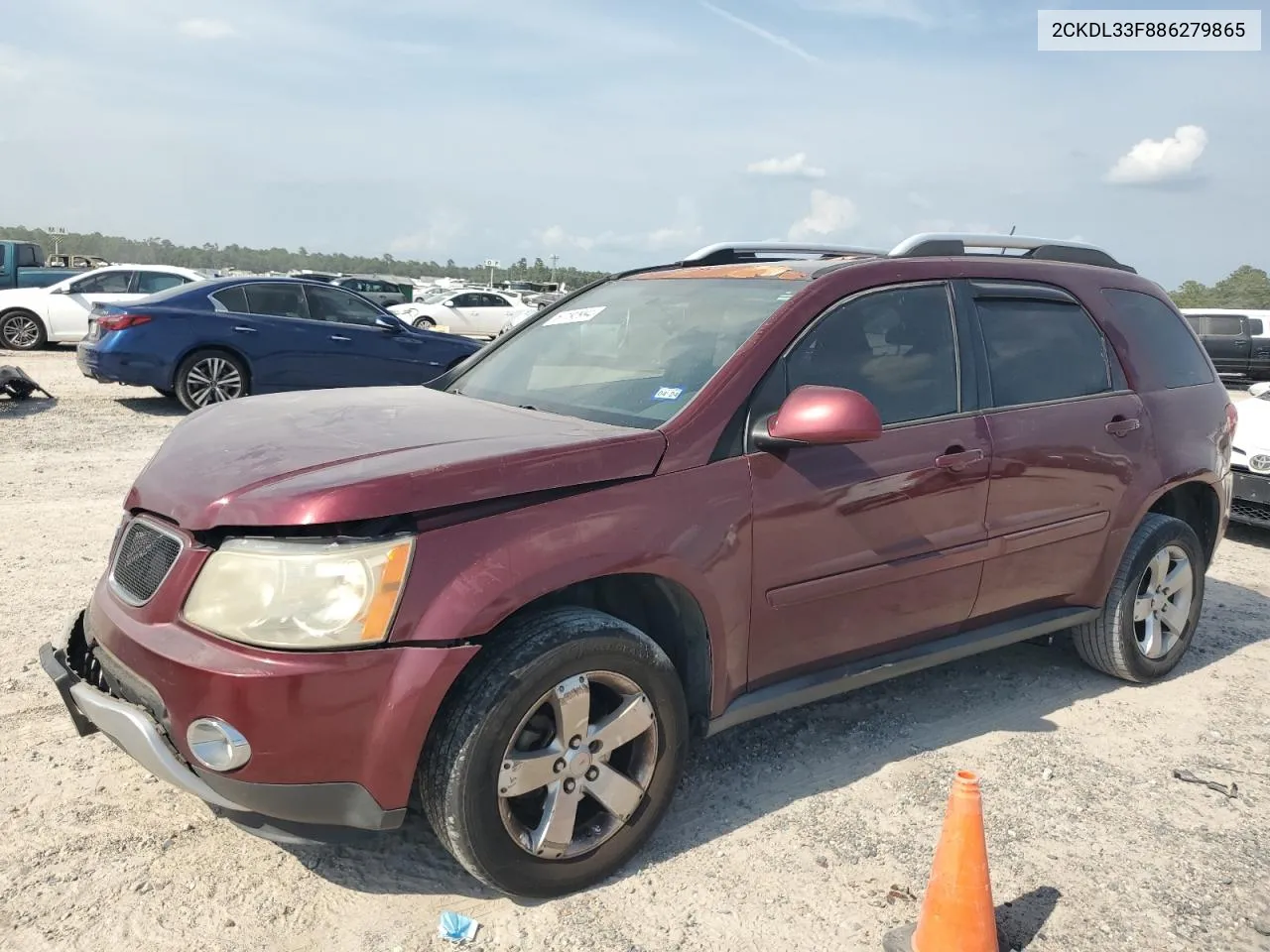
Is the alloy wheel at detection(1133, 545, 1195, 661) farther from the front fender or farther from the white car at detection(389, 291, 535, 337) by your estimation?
the white car at detection(389, 291, 535, 337)

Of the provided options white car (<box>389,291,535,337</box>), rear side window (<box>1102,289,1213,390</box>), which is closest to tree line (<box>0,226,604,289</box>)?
white car (<box>389,291,535,337</box>)

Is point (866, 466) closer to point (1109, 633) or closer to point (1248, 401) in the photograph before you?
point (1109, 633)

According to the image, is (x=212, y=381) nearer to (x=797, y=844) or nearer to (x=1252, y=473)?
(x=797, y=844)

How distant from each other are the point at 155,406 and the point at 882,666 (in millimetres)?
9884

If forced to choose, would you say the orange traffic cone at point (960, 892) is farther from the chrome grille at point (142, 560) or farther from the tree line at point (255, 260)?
the tree line at point (255, 260)

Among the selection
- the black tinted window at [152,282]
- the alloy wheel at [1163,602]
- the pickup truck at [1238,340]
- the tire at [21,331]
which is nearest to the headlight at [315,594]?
the alloy wheel at [1163,602]

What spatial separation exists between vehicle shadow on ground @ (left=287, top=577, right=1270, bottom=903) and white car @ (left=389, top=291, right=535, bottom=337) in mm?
23100

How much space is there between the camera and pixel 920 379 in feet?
11.8

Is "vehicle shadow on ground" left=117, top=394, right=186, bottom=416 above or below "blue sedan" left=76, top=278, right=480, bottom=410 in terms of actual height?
below

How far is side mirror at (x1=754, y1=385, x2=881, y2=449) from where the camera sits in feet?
9.62

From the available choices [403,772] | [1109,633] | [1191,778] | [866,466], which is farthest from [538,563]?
[1109,633]

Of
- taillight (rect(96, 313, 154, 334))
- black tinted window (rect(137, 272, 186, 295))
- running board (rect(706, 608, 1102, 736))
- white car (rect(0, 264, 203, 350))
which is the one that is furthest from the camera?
black tinted window (rect(137, 272, 186, 295))

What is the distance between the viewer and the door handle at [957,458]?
350 cm

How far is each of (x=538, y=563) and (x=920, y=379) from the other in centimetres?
171
